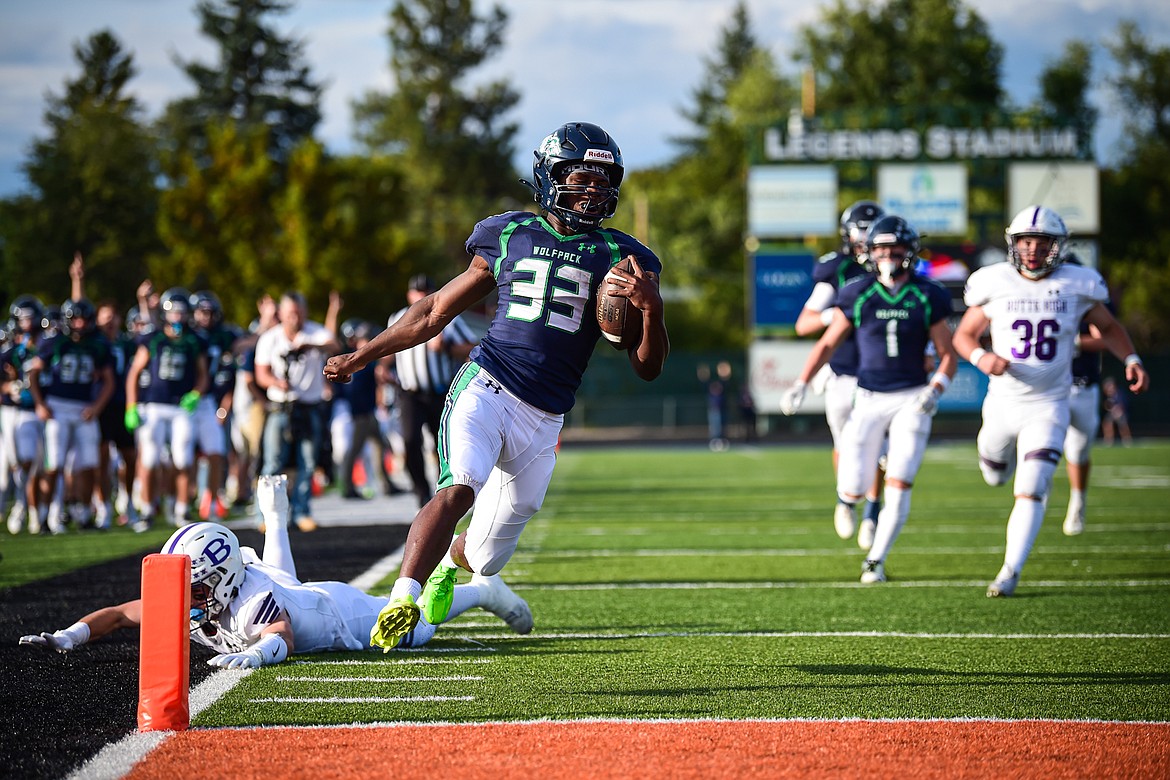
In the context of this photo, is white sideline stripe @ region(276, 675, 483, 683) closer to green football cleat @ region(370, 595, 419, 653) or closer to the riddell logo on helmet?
green football cleat @ region(370, 595, 419, 653)

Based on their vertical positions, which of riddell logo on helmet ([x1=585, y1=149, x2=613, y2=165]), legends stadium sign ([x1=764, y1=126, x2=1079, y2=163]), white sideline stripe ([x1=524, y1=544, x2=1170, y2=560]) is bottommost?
white sideline stripe ([x1=524, y1=544, x2=1170, y2=560])

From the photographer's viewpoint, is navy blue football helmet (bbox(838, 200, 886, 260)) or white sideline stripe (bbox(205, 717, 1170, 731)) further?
navy blue football helmet (bbox(838, 200, 886, 260))

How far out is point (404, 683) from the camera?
5.18m

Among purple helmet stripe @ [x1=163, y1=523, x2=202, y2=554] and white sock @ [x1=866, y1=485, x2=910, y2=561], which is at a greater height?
purple helmet stripe @ [x1=163, y1=523, x2=202, y2=554]

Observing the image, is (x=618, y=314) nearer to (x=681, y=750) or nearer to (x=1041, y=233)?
(x=681, y=750)

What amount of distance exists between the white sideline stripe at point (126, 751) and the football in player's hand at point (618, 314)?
202cm

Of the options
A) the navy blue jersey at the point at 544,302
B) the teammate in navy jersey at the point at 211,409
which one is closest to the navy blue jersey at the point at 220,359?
the teammate in navy jersey at the point at 211,409

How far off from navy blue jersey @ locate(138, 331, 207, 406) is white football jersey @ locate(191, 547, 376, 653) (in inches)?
274

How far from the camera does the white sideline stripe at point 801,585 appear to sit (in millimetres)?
8102

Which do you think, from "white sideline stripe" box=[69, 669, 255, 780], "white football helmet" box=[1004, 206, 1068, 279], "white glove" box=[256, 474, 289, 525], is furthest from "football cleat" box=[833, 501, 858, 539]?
"white sideline stripe" box=[69, 669, 255, 780]

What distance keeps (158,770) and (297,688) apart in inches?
48.6

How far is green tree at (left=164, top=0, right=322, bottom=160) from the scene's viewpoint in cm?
5078

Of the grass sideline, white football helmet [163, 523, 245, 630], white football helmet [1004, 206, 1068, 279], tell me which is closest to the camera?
the grass sideline

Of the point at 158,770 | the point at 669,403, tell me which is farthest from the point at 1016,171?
the point at 158,770
